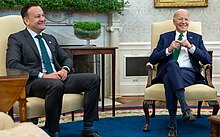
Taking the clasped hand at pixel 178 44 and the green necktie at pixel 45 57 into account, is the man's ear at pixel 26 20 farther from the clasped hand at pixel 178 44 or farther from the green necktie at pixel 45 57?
the clasped hand at pixel 178 44

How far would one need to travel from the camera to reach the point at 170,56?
3.51 meters

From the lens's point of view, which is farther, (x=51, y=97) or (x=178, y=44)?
(x=178, y=44)

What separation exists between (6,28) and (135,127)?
4.74ft

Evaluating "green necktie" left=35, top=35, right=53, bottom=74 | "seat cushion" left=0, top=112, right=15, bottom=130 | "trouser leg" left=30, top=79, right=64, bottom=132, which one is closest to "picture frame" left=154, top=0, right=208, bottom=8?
"green necktie" left=35, top=35, right=53, bottom=74

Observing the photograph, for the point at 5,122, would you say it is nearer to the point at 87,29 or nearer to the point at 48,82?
the point at 48,82

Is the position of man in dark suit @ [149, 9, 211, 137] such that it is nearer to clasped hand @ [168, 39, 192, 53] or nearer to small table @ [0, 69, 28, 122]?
clasped hand @ [168, 39, 192, 53]

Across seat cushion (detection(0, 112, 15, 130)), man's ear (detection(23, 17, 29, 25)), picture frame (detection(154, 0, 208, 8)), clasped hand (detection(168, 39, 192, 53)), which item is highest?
picture frame (detection(154, 0, 208, 8))

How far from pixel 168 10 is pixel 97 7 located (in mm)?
1085

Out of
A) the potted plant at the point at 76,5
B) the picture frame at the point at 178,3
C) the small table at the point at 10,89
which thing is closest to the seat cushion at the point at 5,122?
the small table at the point at 10,89

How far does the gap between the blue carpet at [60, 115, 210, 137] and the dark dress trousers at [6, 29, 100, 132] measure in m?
0.42

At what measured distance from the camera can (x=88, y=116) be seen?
298 centimetres

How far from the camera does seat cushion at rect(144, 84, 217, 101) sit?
3195mm

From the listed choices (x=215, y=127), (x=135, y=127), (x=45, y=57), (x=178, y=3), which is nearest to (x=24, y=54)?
(x=45, y=57)

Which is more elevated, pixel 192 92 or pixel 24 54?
pixel 24 54
